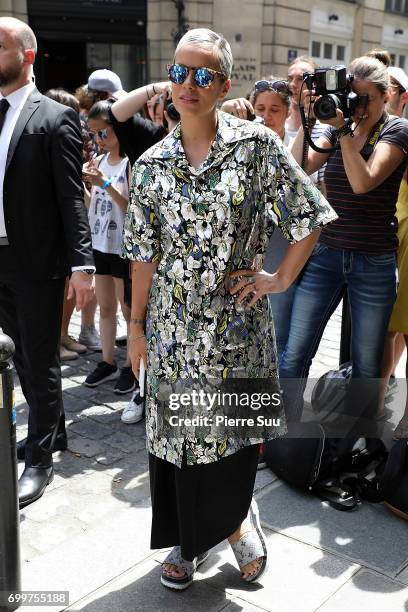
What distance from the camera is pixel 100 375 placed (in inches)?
193

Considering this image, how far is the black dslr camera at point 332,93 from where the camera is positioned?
3.12 meters

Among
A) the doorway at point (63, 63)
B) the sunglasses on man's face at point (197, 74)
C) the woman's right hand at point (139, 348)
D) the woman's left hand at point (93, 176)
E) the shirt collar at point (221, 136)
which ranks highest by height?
the doorway at point (63, 63)

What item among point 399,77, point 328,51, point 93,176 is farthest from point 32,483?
point 328,51

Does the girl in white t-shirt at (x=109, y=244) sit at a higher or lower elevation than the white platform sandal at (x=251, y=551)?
higher

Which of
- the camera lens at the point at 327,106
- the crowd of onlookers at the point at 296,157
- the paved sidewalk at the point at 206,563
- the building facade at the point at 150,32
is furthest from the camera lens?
the building facade at the point at 150,32

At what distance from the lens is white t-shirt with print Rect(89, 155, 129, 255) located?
459 centimetres

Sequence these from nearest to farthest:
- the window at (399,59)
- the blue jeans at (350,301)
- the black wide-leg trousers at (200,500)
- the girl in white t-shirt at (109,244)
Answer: the black wide-leg trousers at (200,500) < the blue jeans at (350,301) < the girl in white t-shirt at (109,244) < the window at (399,59)

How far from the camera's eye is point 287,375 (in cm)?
376

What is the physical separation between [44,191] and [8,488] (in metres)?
1.45

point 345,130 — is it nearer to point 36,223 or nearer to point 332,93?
point 332,93

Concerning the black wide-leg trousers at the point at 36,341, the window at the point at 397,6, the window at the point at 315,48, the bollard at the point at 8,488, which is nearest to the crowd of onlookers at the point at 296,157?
the black wide-leg trousers at the point at 36,341

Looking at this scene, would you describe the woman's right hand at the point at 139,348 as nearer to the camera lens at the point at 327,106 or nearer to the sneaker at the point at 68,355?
the camera lens at the point at 327,106

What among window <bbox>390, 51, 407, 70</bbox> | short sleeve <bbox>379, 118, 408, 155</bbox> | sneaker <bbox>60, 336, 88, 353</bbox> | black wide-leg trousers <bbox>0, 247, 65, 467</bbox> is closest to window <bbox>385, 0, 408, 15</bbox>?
window <bbox>390, 51, 407, 70</bbox>

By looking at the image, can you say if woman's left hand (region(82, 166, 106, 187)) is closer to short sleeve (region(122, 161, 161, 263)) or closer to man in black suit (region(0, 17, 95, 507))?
man in black suit (region(0, 17, 95, 507))
